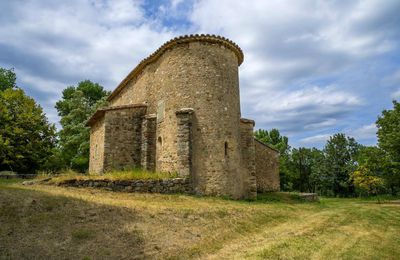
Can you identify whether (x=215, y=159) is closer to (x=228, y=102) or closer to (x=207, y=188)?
(x=207, y=188)

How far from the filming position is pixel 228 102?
51.6ft

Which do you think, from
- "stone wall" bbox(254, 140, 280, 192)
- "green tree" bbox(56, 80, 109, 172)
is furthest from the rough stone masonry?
"green tree" bbox(56, 80, 109, 172)

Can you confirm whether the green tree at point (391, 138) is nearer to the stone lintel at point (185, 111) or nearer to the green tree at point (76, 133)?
the stone lintel at point (185, 111)

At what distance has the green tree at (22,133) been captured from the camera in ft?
76.3

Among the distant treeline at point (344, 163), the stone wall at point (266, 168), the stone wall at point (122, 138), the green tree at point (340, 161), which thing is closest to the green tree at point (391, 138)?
the distant treeline at point (344, 163)

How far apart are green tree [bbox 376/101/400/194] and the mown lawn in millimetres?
19214

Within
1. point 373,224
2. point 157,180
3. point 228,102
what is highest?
point 228,102

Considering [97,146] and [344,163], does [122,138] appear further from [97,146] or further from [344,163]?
[344,163]

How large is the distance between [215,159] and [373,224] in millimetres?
7177

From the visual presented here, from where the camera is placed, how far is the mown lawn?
21.1 feet

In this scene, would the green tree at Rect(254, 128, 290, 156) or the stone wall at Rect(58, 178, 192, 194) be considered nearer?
the stone wall at Rect(58, 178, 192, 194)

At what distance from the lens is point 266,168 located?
77.2ft

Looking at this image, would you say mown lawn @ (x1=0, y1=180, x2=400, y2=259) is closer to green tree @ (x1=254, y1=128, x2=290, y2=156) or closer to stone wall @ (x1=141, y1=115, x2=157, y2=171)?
stone wall @ (x1=141, y1=115, x2=157, y2=171)

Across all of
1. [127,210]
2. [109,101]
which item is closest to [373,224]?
[127,210]
